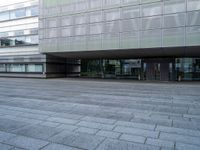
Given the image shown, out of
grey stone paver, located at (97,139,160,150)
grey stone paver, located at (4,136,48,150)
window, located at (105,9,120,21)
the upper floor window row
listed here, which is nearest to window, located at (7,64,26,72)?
the upper floor window row

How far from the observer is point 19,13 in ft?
103

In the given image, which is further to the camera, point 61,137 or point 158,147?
point 61,137

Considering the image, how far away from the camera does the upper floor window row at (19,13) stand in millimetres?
29889

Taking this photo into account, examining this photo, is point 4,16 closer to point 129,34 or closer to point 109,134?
point 129,34

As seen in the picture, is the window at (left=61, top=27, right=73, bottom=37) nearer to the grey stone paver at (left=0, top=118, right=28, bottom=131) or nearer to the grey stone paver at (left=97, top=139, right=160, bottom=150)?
the grey stone paver at (left=0, top=118, right=28, bottom=131)

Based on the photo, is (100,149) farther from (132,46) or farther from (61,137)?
(132,46)

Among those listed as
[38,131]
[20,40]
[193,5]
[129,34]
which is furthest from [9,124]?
[20,40]

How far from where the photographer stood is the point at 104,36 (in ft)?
76.2

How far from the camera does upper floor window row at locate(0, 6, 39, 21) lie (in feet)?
98.1

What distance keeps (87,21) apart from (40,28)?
8.13 meters

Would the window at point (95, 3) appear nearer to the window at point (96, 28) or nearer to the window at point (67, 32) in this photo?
the window at point (96, 28)

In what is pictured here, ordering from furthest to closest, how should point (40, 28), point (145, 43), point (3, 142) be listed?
point (40, 28) → point (145, 43) → point (3, 142)

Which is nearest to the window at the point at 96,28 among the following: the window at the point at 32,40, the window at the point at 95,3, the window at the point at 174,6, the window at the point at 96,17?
the window at the point at 96,17

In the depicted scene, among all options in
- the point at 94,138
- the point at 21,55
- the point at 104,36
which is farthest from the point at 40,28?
the point at 94,138
